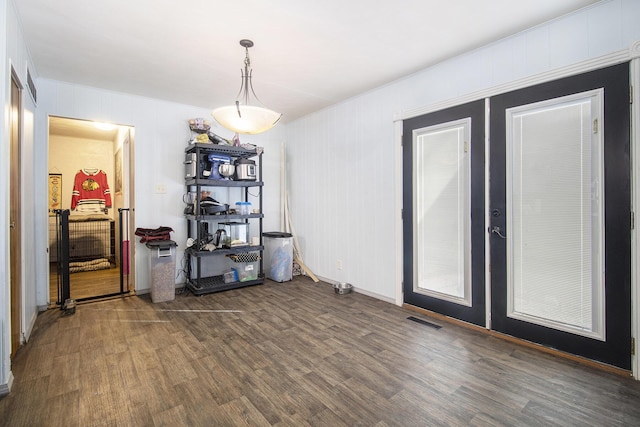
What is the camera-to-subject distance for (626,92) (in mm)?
2115

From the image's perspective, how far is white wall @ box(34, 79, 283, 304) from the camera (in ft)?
11.6

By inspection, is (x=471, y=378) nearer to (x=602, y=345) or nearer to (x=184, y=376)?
(x=602, y=345)

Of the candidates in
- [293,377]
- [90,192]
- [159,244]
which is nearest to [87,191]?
[90,192]

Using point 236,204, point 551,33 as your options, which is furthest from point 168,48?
point 551,33

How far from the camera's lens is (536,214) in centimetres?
254

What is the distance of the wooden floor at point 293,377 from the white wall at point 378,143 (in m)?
1.10

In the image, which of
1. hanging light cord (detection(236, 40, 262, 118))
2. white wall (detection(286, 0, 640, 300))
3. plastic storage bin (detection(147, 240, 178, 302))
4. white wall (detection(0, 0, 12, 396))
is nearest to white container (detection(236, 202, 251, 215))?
white wall (detection(286, 0, 640, 300))

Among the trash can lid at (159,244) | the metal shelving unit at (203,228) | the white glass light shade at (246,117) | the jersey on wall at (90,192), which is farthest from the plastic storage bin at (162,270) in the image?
the jersey on wall at (90,192)

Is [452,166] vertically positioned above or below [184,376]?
above

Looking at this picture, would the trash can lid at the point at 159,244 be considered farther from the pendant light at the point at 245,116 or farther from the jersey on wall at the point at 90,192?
the jersey on wall at the point at 90,192

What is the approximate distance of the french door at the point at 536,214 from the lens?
7.14ft

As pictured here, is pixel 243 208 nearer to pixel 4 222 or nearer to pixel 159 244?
pixel 159 244

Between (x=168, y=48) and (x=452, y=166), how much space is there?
9.63 feet

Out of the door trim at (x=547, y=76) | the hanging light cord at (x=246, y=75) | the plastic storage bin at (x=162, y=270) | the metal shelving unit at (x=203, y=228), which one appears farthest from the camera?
the metal shelving unit at (x=203, y=228)
